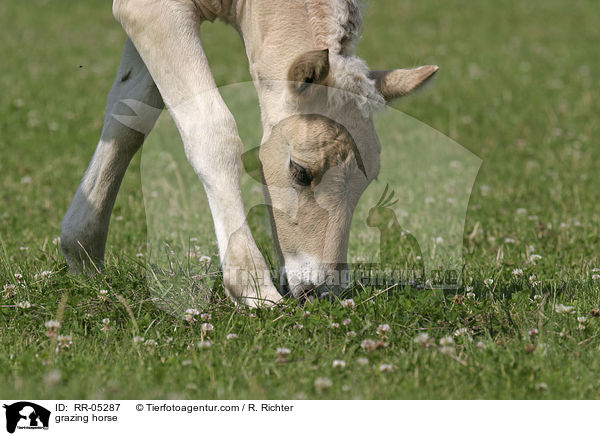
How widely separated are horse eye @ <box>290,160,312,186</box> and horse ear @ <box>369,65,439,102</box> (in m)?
0.66

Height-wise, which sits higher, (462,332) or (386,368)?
(462,332)

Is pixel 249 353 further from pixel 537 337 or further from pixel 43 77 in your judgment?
→ pixel 43 77

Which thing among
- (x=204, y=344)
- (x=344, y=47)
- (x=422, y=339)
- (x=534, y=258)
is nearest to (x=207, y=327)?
(x=204, y=344)

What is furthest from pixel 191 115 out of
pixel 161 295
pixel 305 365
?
pixel 305 365

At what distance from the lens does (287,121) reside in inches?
171

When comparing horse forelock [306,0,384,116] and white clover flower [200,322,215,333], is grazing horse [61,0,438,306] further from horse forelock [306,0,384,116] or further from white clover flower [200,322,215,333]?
white clover flower [200,322,215,333]

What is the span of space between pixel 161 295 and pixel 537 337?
2006 mm

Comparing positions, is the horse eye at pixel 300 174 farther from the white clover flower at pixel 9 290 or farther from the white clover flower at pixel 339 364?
the white clover flower at pixel 9 290

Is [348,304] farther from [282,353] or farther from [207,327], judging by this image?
[207,327]
